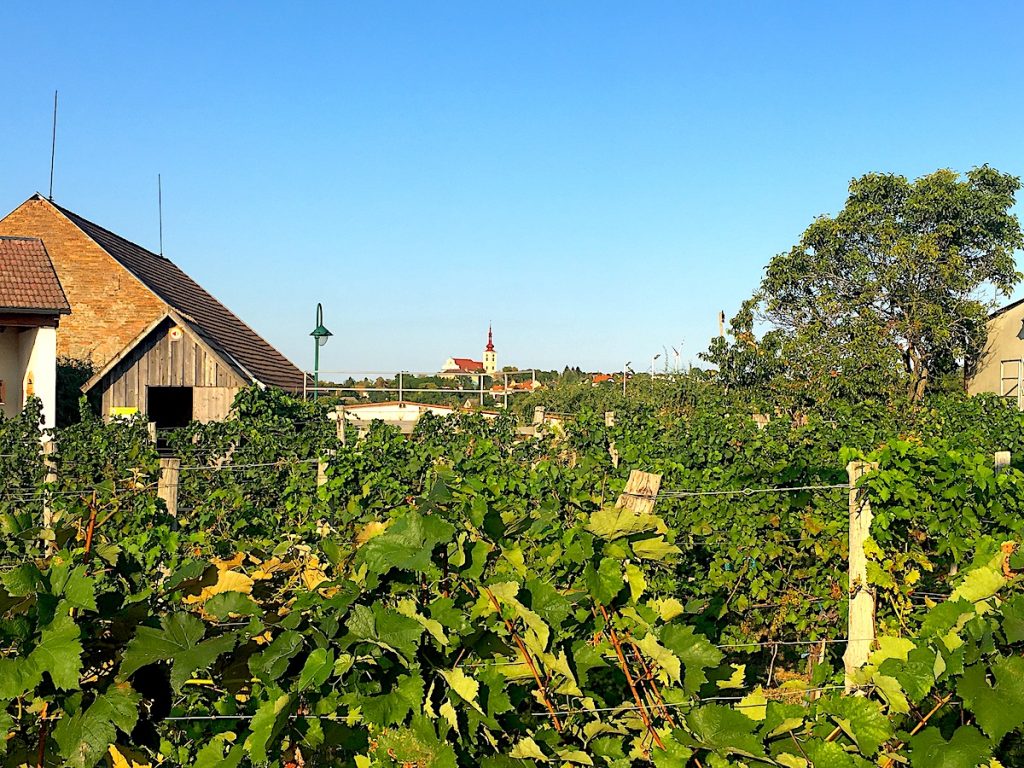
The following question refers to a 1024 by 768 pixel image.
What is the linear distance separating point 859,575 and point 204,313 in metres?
24.9

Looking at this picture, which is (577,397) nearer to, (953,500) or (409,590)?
(953,500)

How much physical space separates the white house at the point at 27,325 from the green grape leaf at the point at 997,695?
682 inches

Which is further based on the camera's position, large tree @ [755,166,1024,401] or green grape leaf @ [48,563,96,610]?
large tree @ [755,166,1024,401]

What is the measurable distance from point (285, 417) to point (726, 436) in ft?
17.1

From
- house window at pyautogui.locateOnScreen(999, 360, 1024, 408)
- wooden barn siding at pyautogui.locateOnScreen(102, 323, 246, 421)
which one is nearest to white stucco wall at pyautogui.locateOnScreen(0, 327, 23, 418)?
wooden barn siding at pyautogui.locateOnScreen(102, 323, 246, 421)

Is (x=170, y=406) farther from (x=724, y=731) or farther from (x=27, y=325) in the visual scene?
(x=724, y=731)

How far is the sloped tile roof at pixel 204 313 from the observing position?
25.1m

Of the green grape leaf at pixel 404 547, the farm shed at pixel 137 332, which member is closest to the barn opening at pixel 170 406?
the farm shed at pixel 137 332

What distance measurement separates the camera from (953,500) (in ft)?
18.9

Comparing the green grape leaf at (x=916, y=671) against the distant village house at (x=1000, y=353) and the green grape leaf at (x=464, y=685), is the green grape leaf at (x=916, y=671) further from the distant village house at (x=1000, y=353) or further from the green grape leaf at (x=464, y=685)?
the distant village house at (x=1000, y=353)

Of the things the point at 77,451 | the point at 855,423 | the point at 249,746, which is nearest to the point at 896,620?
the point at 249,746

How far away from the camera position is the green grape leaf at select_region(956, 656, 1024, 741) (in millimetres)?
2369

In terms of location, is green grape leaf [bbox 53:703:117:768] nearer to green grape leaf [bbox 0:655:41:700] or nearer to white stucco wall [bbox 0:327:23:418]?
green grape leaf [bbox 0:655:41:700]

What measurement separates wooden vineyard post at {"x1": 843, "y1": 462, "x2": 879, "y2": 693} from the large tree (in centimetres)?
2736
